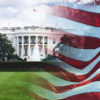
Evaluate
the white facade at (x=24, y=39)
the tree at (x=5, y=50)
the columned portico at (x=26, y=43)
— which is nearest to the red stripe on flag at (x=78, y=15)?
the tree at (x=5, y=50)

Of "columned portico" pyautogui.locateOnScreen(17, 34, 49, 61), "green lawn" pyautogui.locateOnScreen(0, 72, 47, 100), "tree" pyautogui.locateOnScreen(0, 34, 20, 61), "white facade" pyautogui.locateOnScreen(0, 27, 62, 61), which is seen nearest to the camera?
"green lawn" pyautogui.locateOnScreen(0, 72, 47, 100)

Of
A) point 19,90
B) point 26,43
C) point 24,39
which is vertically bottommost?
point 26,43

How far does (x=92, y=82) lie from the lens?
2.26 m

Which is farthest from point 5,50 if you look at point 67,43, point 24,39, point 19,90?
point 67,43

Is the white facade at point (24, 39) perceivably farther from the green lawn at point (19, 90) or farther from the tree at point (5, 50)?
the green lawn at point (19, 90)

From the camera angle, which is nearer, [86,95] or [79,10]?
[79,10]

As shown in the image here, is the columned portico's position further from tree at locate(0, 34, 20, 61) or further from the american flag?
the american flag

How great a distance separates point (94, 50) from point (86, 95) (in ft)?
1.32

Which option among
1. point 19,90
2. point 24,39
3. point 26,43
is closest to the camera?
point 19,90

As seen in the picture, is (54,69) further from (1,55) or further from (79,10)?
(1,55)

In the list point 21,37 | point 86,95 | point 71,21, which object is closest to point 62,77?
point 86,95

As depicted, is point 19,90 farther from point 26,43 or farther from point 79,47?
point 26,43

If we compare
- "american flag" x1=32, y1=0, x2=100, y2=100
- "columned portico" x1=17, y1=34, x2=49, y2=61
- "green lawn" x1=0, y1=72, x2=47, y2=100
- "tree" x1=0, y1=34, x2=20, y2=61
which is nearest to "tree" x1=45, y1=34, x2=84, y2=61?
"american flag" x1=32, y1=0, x2=100, y2=100

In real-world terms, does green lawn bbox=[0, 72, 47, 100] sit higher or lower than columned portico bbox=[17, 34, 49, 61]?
higher
